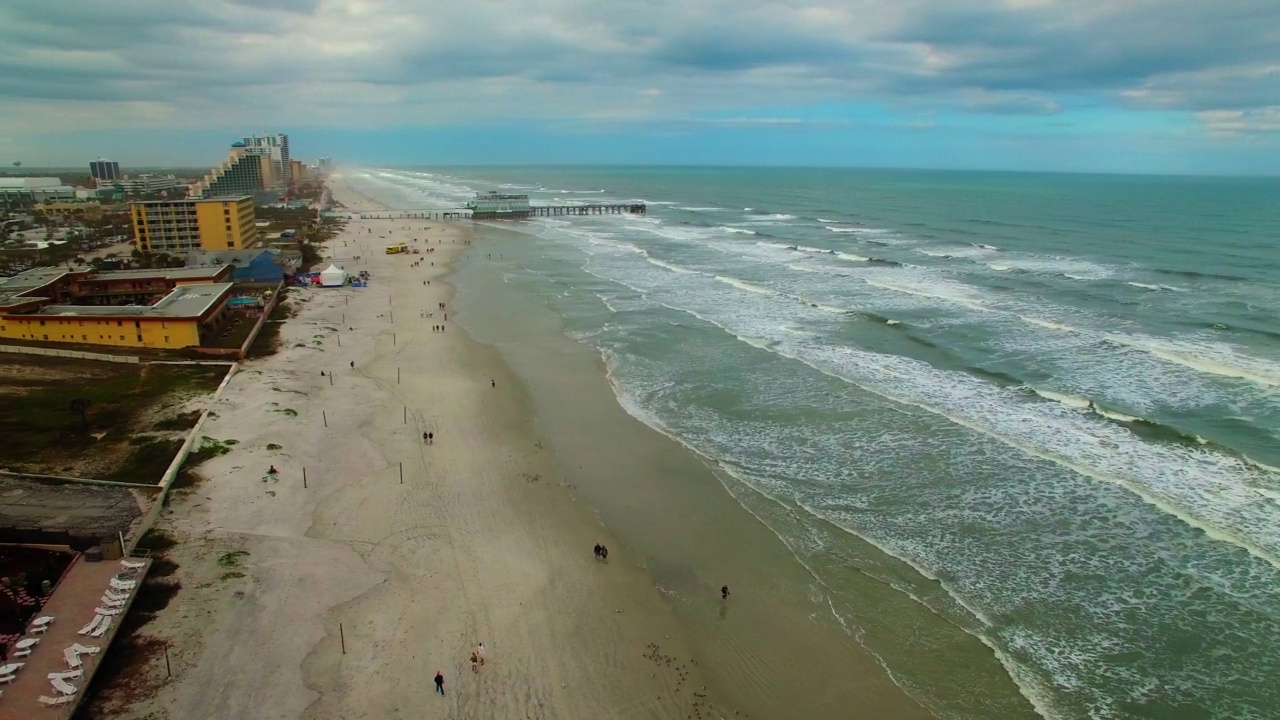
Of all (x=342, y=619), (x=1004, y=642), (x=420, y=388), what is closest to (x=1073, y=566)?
(x=1004, y=642)

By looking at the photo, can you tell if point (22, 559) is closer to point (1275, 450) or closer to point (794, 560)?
point (794, 560)

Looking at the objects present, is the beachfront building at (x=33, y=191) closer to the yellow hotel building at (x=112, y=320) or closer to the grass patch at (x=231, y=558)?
the yellow hotel building at (x=112, y=320)

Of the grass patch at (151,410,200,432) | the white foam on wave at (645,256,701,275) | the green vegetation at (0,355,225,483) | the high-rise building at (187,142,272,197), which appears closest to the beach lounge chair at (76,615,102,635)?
the green vegetation at (0,355,225,483)

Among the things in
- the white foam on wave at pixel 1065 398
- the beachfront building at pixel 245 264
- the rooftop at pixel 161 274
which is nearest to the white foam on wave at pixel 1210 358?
the white foam on wave at pixel 1065 398

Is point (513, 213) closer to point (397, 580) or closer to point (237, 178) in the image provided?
point (237, 178)

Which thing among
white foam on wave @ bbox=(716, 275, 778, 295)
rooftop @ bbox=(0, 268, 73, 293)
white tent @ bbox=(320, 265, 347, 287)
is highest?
rooftop @ bbox=(0, 268, 73, 293)

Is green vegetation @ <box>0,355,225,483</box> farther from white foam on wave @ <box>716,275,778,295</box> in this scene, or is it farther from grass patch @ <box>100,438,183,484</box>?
white foam on wave @ <box>716,275,778,295</box>

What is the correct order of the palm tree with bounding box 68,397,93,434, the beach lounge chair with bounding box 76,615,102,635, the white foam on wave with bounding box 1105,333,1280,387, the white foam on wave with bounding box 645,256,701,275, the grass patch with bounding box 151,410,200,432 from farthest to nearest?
the white foam on wave with bounding box 645,256,701,275, the white foam on wave with bounding box 1105,333,1280,387, the grass patch with bounding box 151,410,200,432, the palm tree with bounding box 68,397,93,434, the beach lounge chair with bounding box 76,615,102,635

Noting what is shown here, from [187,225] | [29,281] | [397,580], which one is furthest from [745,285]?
[187,225]

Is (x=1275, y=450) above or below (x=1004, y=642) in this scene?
above
